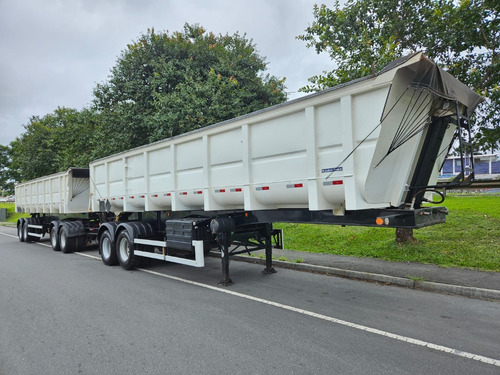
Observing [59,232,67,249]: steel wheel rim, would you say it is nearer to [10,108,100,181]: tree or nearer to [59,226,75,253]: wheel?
[59,226,75,253]: wheel

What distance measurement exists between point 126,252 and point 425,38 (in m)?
9.18

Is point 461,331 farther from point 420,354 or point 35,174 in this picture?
point 35,174

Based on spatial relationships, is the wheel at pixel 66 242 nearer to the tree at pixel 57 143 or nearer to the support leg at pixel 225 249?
the tree at pixel 57 143

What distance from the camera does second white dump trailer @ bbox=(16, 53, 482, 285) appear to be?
4297 millimetres

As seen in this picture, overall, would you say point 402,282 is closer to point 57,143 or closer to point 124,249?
point 124,249

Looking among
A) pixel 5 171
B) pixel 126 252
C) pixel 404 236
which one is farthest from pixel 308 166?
pixel 5 171

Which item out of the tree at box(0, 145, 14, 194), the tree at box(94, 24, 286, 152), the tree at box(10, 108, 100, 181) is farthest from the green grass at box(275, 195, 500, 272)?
the tree at box(0, 145, 14, 194)

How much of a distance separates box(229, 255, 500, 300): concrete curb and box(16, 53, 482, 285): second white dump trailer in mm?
853

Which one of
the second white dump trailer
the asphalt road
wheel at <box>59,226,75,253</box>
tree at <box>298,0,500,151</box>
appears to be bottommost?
the asphalt road

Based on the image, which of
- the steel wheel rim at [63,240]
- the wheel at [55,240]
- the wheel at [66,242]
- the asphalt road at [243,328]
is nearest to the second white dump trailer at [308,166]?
the asphalt road at [243,328]

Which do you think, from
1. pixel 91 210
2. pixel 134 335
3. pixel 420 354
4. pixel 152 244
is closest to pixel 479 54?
pixel 420 354

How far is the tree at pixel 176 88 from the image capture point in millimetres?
13539

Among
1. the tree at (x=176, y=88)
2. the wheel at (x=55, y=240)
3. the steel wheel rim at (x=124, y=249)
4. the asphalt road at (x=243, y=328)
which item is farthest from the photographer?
the tree at (x=176, y=88)

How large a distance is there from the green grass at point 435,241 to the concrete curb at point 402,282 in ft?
4.92
